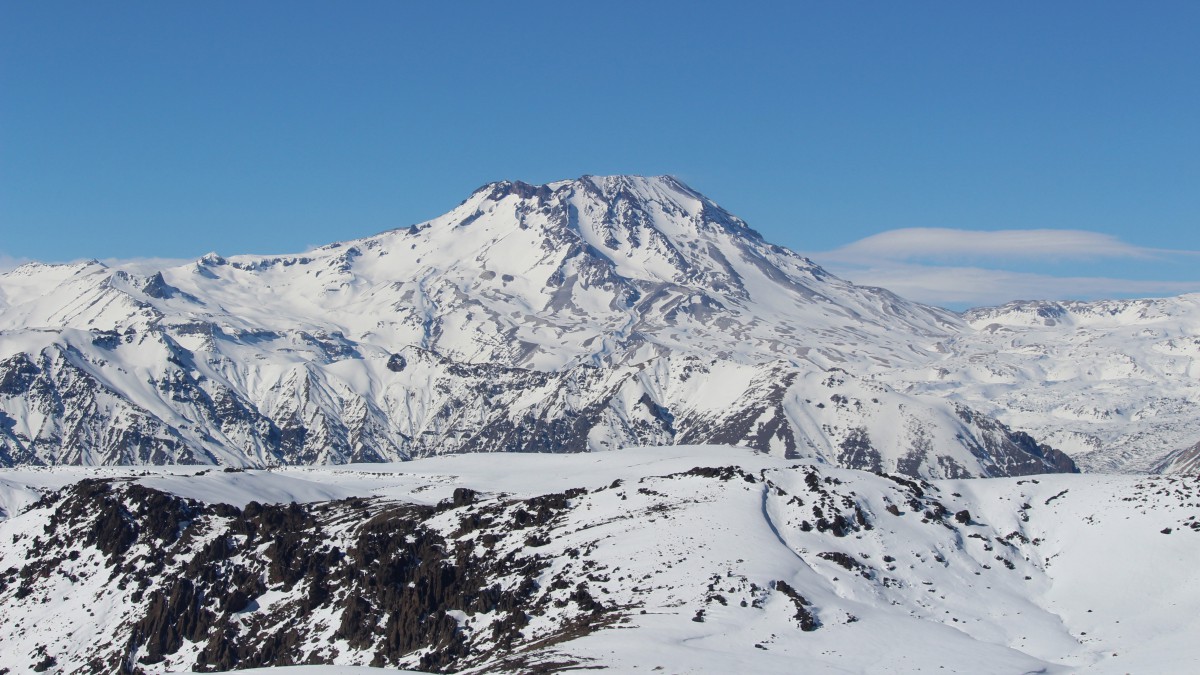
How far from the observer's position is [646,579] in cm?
10175

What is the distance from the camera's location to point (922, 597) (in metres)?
105

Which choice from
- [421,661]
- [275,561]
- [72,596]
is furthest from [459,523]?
[72,596]

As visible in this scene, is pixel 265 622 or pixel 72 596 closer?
pixel 265 622

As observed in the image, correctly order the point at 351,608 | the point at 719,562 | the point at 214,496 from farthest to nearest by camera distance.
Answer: the point at 214,496 < the point at 351,608 < the point at 719,562

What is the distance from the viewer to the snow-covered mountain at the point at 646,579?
89.1 m

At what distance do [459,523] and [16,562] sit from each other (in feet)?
195

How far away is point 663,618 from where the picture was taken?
9044cm

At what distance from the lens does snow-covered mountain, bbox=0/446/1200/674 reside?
89.1 metres

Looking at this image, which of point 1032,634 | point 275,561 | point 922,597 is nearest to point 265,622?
point 275,561

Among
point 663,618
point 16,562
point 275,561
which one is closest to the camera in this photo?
point 663,618

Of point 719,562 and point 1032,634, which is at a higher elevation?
point 719,562

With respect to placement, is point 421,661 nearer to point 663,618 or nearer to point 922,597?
point 663,618

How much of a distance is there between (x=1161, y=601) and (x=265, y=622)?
3325 inches

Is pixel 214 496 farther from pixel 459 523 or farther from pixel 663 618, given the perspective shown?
pixel 663 618
